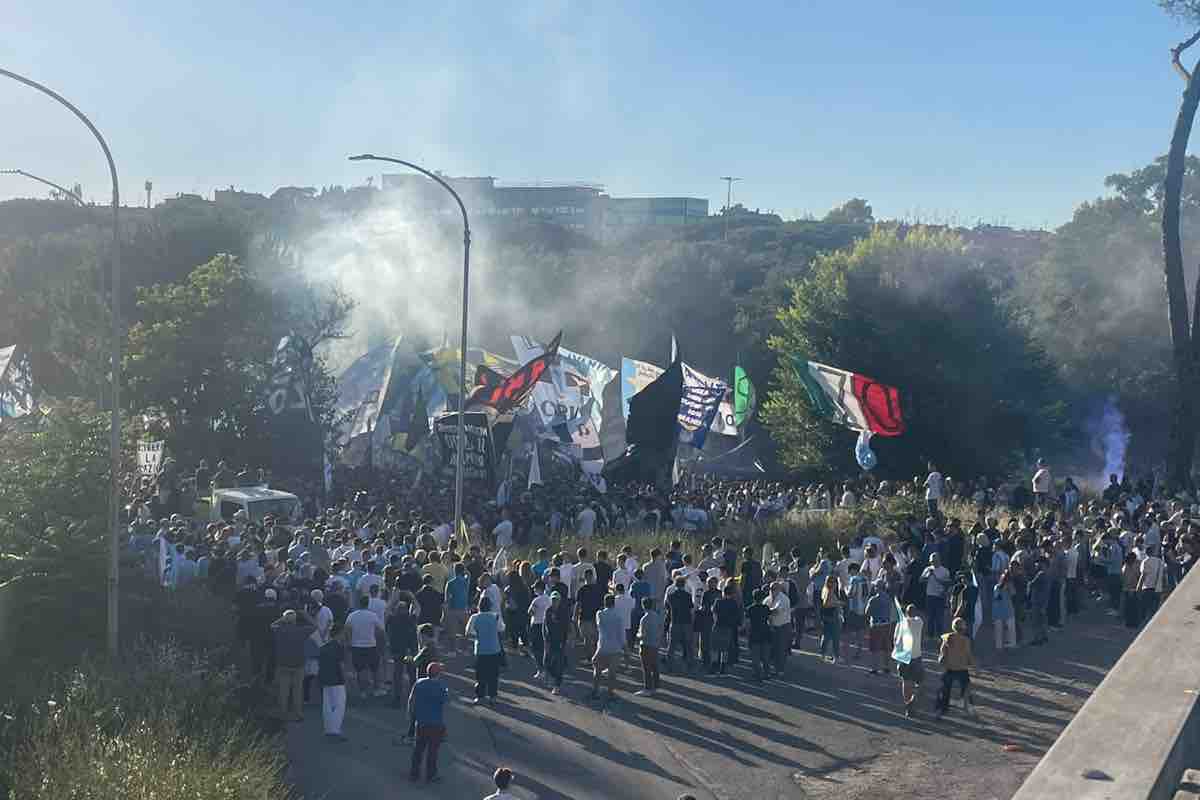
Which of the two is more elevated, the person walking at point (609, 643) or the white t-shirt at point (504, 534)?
the white t-shirt at point (504, 534)

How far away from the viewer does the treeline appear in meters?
37.2

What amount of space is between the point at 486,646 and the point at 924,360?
30.0 m

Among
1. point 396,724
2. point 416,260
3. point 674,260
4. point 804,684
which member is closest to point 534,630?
point 396,724

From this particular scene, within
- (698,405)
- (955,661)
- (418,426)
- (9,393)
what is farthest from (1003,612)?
(9,393)

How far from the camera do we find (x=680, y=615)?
16.6 meters

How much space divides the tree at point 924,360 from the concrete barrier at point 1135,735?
3472cm

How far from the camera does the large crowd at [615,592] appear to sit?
47.9ft

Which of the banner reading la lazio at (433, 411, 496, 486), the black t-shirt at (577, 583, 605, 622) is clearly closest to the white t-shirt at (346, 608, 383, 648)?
the black t-shirt at (577, 583, 605, 622)

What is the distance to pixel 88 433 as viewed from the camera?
2042 centimetres

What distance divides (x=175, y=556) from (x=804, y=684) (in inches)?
360

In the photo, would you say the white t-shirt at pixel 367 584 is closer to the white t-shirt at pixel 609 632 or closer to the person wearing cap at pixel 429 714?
the white t-shirt at pixel 609 632

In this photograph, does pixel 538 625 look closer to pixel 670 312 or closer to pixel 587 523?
pixel 587 523

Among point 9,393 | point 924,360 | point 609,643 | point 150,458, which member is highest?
point 924,360

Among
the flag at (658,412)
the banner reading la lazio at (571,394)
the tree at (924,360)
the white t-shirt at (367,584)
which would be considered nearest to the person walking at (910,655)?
the white t-shirt at (367,584)
